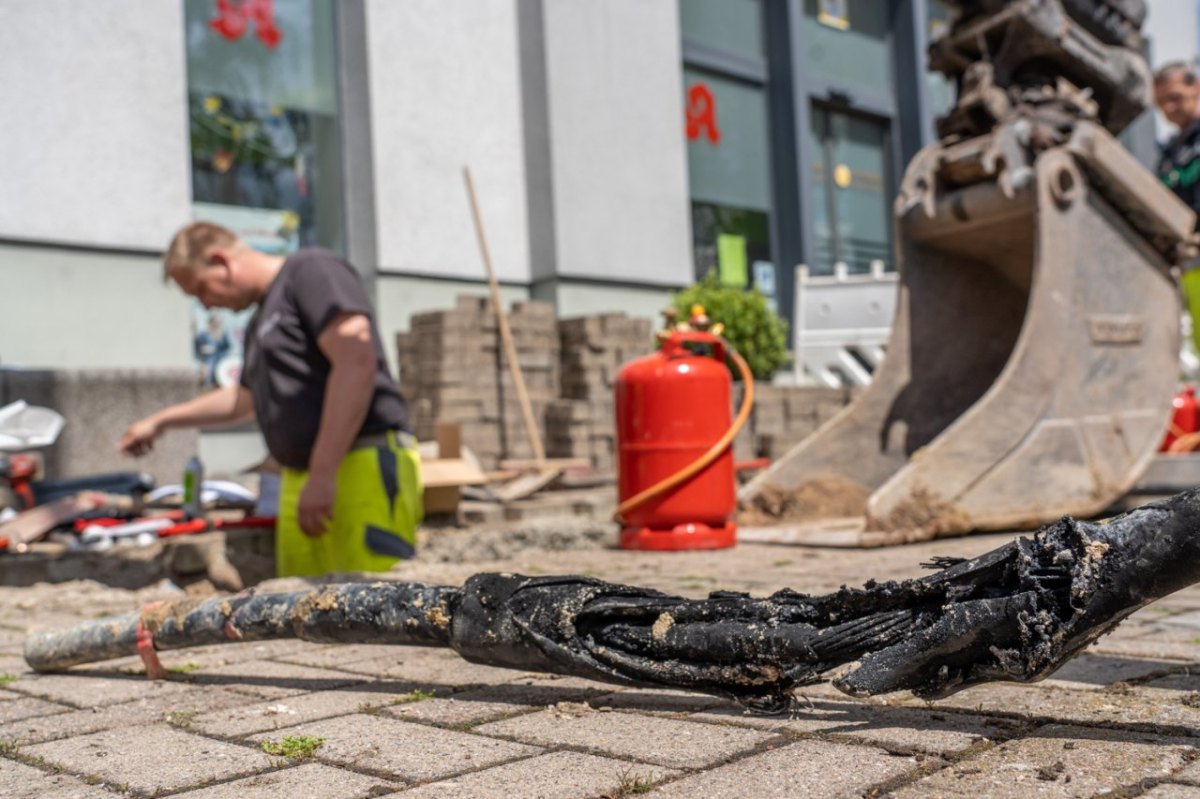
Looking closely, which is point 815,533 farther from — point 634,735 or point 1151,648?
point 634,735

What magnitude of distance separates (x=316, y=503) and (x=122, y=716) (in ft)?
5.46

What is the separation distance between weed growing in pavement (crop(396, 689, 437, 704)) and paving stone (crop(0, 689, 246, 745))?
0.36 m

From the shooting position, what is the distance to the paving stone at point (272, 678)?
2.75 m

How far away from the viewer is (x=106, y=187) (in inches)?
368

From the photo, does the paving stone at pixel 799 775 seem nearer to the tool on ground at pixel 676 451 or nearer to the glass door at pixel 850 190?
the tool on ground at pixel 676 451

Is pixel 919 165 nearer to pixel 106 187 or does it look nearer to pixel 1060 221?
pixel 1060 221

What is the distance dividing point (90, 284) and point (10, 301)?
2.02 ft

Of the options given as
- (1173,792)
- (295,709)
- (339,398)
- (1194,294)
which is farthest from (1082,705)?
(1194,294)

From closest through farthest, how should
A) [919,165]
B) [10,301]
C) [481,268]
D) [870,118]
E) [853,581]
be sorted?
[853,581]
[919,165]
[10,301]
[481,268]
[870,118]

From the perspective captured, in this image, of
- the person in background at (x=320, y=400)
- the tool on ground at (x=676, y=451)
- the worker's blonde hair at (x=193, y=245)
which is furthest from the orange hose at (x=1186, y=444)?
the worker's blonde hair at (x=193, y=245)

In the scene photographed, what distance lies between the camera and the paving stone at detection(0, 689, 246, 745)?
2.42m

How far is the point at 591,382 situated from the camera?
951 cm

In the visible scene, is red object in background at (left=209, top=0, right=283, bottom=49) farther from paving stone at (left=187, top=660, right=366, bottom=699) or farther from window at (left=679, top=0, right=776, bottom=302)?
paving stone at (left=187, top=660, right=366, bottom=699)

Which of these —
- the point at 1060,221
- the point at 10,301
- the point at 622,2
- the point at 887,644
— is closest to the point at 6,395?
the point at 10,301
